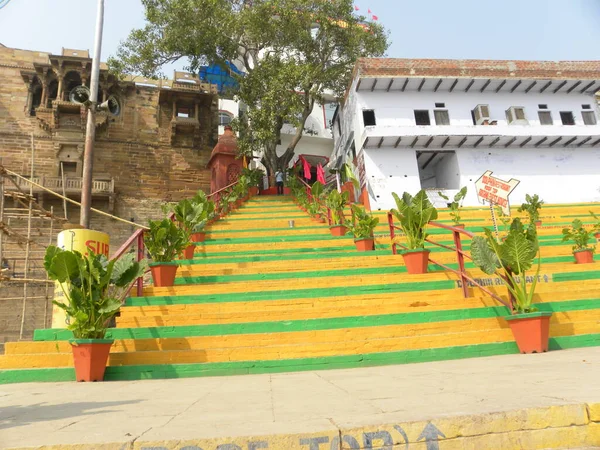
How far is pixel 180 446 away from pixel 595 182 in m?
19.6

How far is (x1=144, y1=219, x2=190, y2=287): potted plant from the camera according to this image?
6242mm

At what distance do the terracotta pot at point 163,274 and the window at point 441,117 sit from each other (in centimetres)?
1373

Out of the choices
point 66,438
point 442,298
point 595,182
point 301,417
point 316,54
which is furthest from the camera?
point 316,54

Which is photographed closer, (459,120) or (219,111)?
(459,120)

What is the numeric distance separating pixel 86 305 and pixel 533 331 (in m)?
4.92

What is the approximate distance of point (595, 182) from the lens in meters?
16.0

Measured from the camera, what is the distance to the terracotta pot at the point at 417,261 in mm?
6625

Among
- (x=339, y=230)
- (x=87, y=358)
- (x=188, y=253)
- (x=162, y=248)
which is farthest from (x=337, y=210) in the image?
(x=87, y=358)

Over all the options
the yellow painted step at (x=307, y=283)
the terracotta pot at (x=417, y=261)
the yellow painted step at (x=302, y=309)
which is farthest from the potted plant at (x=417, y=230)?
the yellow painted step at (x=302, y=309)

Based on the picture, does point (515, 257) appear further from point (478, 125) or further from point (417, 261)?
point (478, 125)

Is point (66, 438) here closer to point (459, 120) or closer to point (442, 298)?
point (442, 298)

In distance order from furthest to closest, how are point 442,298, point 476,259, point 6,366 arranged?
point 442,298 → point 476,259 → point 6,366

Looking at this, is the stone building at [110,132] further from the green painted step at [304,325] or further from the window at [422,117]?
the green painted step at [304,325]

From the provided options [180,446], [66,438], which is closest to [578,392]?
[180,446]
